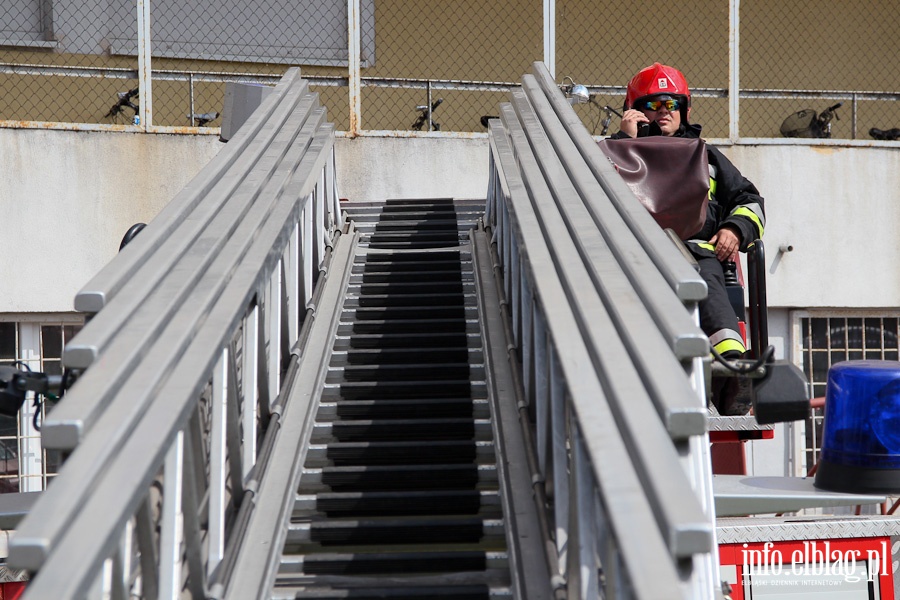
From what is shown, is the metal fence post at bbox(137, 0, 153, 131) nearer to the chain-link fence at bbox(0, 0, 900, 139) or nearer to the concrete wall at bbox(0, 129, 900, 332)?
the concrete wall at bbox(0, 129, 900, 332)

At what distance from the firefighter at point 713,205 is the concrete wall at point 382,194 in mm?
2864

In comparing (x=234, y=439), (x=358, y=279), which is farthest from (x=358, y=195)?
(x=234, y=439)

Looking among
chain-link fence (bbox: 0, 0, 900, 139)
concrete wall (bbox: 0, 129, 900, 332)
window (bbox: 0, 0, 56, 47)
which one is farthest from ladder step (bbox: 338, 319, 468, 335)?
window (bbox: 0, 0, 56, 47)

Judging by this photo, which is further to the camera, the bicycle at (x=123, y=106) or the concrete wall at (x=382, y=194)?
the bicycle at (x=123, y=106)

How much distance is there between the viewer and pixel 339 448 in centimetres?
425

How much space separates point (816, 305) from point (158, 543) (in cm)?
711

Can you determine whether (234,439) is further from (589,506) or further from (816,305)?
(816,305)

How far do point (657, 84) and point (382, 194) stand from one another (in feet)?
10.3

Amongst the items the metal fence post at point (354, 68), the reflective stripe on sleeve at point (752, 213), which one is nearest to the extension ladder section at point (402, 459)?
the reflective stripe on sleeve at point (752, 213)

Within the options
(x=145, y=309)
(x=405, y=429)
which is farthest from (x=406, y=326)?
(x=145, y=309)

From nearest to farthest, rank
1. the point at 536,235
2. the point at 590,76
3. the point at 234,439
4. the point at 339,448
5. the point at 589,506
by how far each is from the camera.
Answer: the point at 589,506 → the point at 234,439 → the point at 536,235 → the point at 339,448 → the point at 590,76

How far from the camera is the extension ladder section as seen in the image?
358 cm

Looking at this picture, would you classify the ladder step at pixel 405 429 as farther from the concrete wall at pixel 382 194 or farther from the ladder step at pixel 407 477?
the concrete wall at pixel 382 194

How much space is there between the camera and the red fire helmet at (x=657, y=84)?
233 inches
